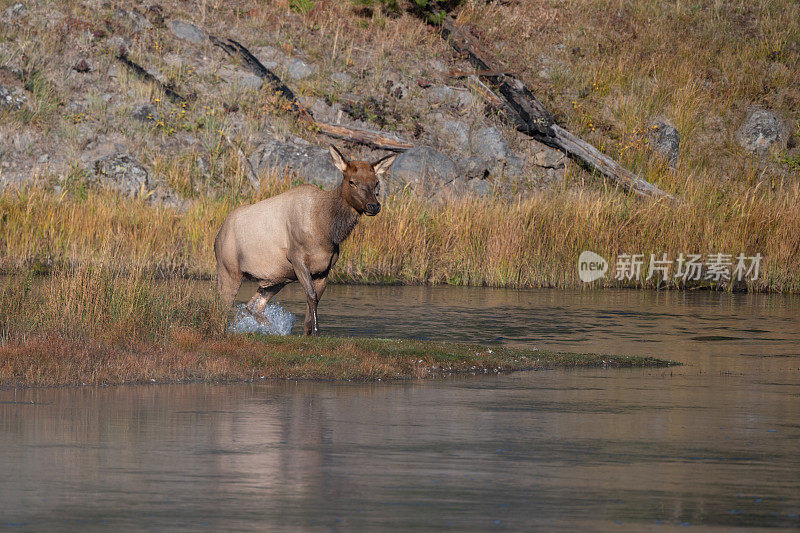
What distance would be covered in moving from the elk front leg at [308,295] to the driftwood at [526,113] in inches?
753

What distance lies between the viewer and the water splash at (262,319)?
17.3m

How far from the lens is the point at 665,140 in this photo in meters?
39.5

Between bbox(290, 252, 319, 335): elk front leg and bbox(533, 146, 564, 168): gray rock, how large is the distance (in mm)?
22608

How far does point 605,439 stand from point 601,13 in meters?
38.9

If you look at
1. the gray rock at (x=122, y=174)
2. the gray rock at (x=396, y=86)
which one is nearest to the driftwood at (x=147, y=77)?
the gray rock at (x=122, y=174)

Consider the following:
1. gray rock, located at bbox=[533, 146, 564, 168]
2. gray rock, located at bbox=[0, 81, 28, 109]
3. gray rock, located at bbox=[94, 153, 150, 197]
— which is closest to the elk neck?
gray rock, located at bbox=[94, 153, 150, 197]

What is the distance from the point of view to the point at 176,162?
33750mm

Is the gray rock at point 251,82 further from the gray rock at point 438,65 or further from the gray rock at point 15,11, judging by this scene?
the gray rock at point 15,11

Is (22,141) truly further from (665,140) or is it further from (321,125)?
(665,140)

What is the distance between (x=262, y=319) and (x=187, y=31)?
82.7 feet

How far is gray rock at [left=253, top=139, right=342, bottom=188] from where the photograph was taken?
32.6m

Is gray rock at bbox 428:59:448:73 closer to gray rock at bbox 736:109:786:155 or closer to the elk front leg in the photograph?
gray rock at bbox 736:109:786:155

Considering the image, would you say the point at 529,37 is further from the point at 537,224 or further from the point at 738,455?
the point at 738,455

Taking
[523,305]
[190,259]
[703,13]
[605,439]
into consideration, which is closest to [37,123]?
[190,259]
